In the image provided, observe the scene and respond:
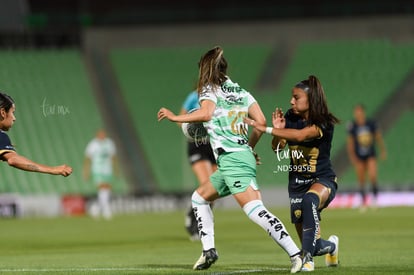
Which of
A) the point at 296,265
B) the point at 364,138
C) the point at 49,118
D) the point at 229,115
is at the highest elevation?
the point at 49,118

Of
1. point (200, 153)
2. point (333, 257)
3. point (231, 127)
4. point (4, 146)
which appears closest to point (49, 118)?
point (200, 153)

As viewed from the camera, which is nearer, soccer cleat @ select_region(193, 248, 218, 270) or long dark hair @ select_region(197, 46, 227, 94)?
long dark hair @ select_region(197, 46, 227, 94)

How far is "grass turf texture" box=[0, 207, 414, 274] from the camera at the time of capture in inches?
475

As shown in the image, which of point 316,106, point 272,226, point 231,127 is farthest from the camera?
point 316,106

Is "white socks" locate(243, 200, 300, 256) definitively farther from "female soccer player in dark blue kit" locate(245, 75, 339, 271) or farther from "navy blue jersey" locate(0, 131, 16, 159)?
"navy blue jersey" locate(0, 131, 16, 159)

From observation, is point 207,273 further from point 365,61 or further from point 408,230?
point 365,61

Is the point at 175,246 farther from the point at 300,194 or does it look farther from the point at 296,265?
the point at 296,265

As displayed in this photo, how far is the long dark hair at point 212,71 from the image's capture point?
1120 centimetres

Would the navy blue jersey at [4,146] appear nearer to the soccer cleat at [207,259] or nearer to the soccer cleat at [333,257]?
the soccer cleat at [207,259]

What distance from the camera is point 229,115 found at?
11.2m

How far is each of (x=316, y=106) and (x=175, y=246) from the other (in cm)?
571

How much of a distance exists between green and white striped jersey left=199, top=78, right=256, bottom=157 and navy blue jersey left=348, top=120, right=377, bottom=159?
16601 mm

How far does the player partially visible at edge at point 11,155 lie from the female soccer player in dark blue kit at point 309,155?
7.56 ft

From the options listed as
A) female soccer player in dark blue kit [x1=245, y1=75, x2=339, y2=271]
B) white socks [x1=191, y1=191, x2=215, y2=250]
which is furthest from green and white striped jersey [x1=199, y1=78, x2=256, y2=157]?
white socks [x1=191, y1=191, x2=215, y2=250]
